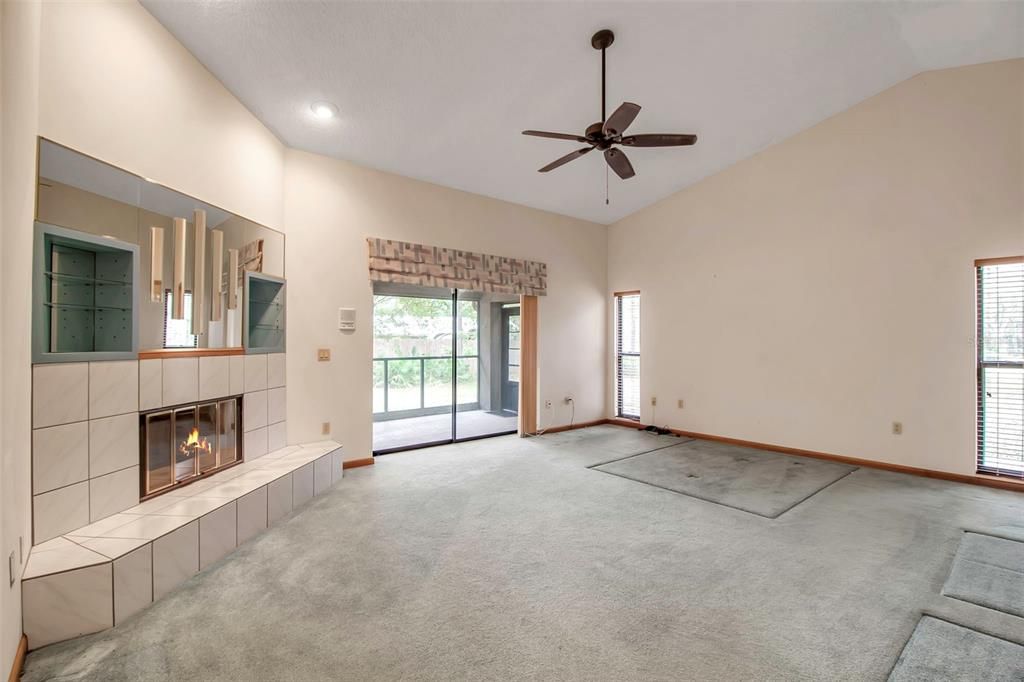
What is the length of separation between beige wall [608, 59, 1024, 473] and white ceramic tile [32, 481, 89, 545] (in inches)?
236

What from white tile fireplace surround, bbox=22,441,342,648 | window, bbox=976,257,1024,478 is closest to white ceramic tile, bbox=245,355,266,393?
white tile fireplace surround, bbox=22,441,342,648

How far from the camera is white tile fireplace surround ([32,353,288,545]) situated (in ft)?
7.03

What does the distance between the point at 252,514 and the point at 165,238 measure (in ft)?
6.14

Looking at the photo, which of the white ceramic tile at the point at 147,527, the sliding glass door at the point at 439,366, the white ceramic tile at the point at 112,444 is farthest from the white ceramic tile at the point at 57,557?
the sliding glass door at the point at 439,366

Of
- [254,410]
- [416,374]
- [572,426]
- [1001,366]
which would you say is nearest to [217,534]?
[254,410]

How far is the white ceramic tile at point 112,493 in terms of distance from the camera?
2.39 metres

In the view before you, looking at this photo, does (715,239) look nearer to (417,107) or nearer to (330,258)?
(417,107)

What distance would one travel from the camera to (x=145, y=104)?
267 centimetres

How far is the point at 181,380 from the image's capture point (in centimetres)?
299

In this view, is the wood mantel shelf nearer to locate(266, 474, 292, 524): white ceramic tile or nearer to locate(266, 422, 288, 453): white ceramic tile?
locate(266, 422, 288, 453): white ceramic tile

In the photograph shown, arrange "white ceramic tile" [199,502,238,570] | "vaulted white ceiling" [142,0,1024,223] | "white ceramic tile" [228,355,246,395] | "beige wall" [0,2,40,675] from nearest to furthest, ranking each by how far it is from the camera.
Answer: "beige wall" [0,2,40,675]
"white ceramic tile" [199,502,238,570]
"vaulted white ceiling" [142,0,1024,223]
"white ceramic tile" [228,355,246,395]

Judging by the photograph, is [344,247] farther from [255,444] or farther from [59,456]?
[59,456]

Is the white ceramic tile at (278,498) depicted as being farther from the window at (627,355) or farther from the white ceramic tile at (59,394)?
the window at (627,355)

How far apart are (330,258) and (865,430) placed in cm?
581
